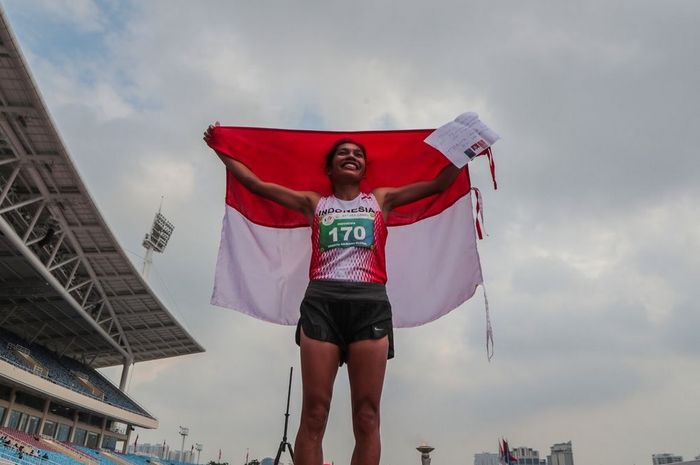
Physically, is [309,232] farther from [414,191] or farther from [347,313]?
[347,313]

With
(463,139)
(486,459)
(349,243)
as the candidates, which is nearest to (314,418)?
(349,243)

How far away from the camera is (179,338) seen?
1401 inches

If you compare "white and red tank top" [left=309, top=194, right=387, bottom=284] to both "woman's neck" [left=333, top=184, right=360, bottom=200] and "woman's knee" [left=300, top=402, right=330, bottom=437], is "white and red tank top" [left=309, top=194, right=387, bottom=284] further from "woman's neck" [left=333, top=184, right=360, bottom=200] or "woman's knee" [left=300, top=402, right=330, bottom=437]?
"woman's knee" [left=300, top=402, right=330, bottom=437]

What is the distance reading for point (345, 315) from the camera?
117 inches

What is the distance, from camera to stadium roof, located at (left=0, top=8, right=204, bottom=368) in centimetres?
1861

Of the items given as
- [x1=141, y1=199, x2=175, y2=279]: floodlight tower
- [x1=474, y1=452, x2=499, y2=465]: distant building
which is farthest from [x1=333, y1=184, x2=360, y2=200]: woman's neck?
[x1=474, y1=452, x2=499, y2=465]: distant building

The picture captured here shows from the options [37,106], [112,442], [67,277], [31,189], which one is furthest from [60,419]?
[37,106]

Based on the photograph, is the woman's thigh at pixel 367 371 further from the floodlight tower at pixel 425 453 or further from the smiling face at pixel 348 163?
the floodlight tower at pixel 425 453

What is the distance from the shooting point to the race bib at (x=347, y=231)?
3199 mm

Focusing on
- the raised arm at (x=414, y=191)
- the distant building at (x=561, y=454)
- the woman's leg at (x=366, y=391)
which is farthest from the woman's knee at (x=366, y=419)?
the distant building at (x=561, y=454)

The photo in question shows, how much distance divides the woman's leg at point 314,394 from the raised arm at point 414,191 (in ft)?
3.72

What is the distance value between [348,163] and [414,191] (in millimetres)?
535

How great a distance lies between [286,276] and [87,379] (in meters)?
36.6

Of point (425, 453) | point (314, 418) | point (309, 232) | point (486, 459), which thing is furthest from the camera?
point (486, 459)
